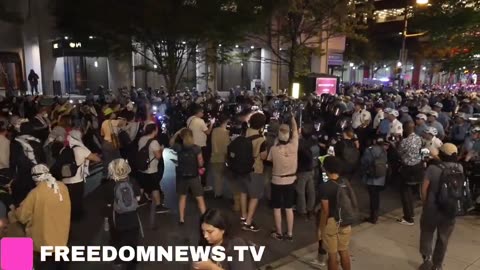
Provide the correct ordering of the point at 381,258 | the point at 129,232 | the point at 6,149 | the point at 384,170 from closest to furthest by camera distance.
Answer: the point at 129,232 → the point at 381,258 → the point at 6,149 → the point at 384,170

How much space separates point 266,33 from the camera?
24344 mm

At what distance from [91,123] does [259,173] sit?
5.20 m

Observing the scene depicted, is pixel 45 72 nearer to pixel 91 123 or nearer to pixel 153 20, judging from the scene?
pixel 153 20

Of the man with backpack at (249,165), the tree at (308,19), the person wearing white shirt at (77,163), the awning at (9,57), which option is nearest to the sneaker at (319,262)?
the man with backpack at (249,165)

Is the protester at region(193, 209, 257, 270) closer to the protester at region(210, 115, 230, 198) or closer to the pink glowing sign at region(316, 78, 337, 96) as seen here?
the protester at region(210, 115, 230, 198)

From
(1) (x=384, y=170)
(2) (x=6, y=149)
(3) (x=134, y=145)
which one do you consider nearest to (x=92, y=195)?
(3) (x=134, y=145)

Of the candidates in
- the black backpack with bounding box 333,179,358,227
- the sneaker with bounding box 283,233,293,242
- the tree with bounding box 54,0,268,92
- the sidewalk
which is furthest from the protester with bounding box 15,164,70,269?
the tree with bounding box 54,0,268,92

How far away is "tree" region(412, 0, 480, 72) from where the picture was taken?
1037 centimetres

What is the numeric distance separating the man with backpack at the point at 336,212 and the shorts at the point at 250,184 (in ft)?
7.21

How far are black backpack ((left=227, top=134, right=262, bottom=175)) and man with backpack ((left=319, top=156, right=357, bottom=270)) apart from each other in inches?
84.1

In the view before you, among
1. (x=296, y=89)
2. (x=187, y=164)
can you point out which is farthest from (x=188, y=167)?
(x=296, y=89)

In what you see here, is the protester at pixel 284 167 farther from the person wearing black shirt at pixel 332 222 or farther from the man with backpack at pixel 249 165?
the person wearing black shirt at pixel 332 222

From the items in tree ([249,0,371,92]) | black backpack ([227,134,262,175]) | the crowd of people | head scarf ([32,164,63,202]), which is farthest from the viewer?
tree ([249,0,371,92])

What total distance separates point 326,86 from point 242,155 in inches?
572
